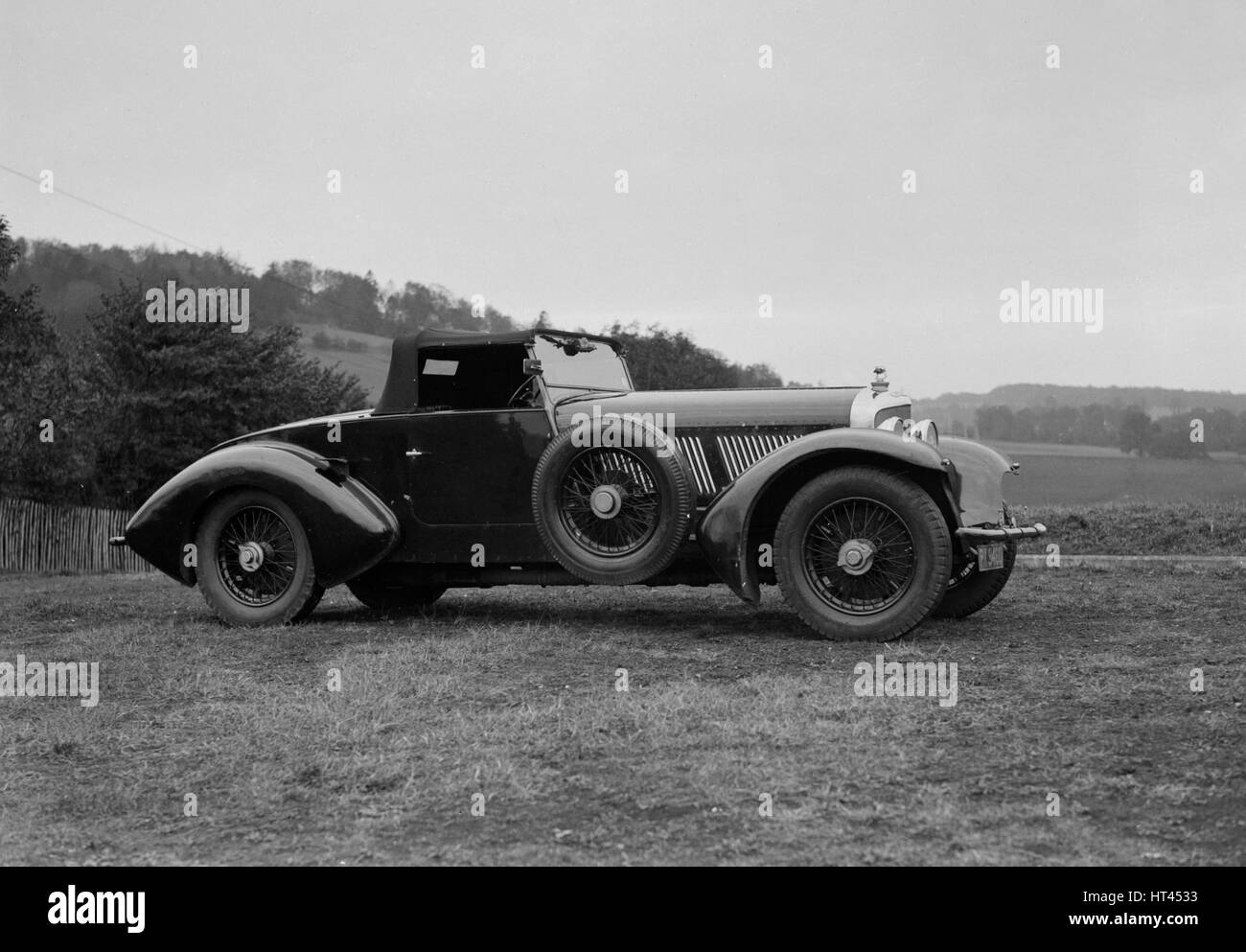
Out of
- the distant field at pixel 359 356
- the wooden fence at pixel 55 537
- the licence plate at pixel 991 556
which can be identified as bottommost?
the wooden fence at pixel 55 537

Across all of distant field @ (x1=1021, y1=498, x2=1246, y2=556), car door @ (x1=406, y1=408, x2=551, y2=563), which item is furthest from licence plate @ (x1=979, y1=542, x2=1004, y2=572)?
distant field @ (x1=1021, y1=498, x2=1246, y2=556)

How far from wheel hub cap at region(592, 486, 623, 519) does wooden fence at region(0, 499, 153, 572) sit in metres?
17.6

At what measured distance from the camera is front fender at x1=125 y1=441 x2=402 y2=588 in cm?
870

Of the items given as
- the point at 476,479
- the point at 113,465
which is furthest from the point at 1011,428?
the point at 476,479

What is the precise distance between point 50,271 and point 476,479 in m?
57.7

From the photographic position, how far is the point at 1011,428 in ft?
95.6

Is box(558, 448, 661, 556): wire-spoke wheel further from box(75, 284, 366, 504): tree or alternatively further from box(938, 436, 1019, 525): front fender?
box(75, 284, 366, 504): tree

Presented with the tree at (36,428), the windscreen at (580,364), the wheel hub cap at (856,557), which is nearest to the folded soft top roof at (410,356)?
the windscreen at (580,364)

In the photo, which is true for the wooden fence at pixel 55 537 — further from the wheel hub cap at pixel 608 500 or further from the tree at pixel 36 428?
the wheel hub cap at pixel 608 500

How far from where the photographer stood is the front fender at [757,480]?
7449mm

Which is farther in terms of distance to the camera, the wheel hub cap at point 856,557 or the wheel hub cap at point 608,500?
the wheel hub cap at point 608,500

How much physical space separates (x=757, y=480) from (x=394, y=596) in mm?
3849

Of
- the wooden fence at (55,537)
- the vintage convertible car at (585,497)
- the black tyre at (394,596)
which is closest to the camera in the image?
the vintage convertible car at (585,497)

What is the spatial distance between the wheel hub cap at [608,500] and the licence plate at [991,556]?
91.2 inches
